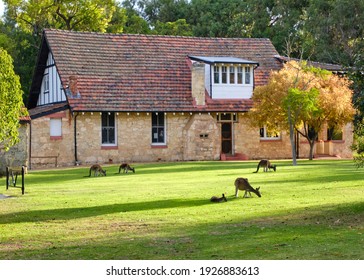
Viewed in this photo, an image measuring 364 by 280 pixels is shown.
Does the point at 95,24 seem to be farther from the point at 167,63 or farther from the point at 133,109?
the point at 133,109

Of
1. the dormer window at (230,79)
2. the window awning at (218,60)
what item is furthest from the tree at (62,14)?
the dormer window at (230,79)

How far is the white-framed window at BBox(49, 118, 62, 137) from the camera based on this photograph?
160ft

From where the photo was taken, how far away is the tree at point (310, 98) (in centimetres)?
4456

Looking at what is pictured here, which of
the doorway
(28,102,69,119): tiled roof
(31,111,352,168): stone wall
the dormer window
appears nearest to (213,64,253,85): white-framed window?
the dormer window

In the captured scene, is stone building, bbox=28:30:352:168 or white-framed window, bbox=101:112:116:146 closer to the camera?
stone building, bbox=28:30:352:168

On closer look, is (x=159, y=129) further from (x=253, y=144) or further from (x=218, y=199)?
(x=218, y=199)

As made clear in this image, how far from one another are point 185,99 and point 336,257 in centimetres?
3895

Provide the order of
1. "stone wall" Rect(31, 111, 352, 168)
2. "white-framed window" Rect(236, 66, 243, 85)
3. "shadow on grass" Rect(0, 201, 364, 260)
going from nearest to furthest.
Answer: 1. "shadow on grass" Rect(0, 201, 364, 260)
2. "stone wall" Rect(31, 111, 352, 168)
3. "white-framed window" Rect(236, 66, 243, 85)

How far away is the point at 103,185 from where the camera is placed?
30766 mm

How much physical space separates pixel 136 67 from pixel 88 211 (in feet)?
106

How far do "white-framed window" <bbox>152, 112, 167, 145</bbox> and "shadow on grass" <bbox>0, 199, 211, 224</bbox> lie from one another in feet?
91.6

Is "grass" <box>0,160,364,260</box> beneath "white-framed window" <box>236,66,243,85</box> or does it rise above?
beneath

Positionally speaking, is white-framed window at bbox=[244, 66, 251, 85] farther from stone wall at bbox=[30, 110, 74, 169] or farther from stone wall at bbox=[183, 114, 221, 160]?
stone wall at bbox=[30, 110, 74, 169]

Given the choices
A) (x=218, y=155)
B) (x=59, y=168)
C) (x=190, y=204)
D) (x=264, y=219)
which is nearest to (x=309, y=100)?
(x=218, y=155)
